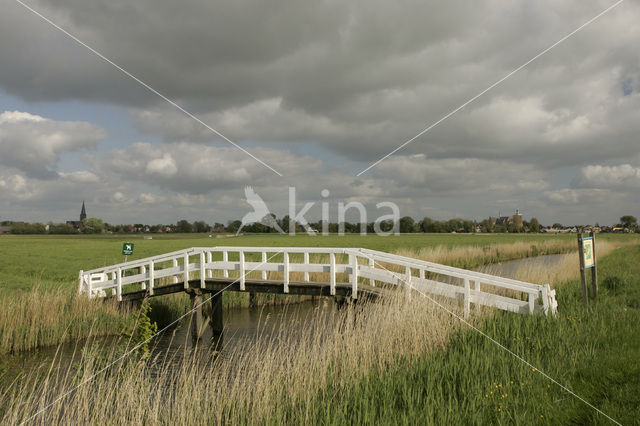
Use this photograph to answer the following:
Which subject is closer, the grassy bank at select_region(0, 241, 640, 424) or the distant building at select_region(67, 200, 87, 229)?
the grassy bank at select_region(0, 241, 640, 424)

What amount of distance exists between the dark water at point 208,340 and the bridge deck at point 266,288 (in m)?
0.73

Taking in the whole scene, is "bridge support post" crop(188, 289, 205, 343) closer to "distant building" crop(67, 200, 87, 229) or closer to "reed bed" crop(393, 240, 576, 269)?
"reed bed" crop(393, 240, 576, 269)

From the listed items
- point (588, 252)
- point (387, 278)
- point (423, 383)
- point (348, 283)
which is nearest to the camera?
point (423, 383)

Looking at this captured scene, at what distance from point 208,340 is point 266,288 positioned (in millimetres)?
3016

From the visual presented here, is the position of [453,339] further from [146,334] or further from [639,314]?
[146,334]

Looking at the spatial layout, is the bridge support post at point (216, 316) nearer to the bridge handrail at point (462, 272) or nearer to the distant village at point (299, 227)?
the bridge handrail at point (462, 272)

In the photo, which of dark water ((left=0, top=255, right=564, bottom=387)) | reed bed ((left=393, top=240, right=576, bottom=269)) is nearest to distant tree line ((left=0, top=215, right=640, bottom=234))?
reed bed ((left=393, top=240, right=576, bottom=269))

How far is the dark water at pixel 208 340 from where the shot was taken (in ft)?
35.3

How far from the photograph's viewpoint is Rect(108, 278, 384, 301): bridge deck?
517 inches

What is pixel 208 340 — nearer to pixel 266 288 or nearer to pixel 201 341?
pixel 201 341

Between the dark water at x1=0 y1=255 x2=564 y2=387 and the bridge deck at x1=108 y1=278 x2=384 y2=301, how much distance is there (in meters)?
0.73

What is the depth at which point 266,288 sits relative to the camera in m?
14.6

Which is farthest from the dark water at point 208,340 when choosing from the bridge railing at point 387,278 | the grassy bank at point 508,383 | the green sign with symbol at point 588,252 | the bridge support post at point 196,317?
the green sign with symbol at point 588,252

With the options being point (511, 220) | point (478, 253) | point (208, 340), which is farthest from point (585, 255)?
point (511, 220)
